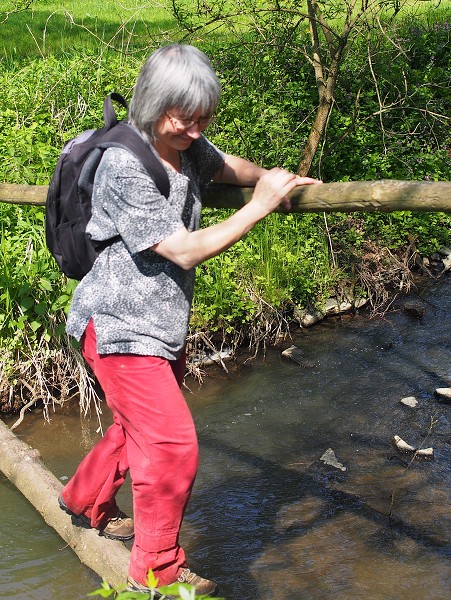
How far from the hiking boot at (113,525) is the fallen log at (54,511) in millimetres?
30

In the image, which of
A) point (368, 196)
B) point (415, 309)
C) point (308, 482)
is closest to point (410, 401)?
point (308, 482)

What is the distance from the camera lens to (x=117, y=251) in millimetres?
2734

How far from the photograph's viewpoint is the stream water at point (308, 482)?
3.95 metres

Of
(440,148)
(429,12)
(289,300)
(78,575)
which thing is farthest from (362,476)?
(429,12)

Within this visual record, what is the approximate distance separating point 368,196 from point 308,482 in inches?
97.4

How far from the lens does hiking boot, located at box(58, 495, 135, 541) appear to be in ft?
11.7

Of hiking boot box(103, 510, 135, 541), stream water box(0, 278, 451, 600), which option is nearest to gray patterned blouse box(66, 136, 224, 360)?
hiking boot box(103, 510, 135, 541)

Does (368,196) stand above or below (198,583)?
above

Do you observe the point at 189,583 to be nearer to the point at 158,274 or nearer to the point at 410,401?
the point at 158,274

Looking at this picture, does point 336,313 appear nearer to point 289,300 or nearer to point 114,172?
point 289,300

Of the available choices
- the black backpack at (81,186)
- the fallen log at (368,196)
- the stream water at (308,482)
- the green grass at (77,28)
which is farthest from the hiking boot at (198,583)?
the green grass at (77,28)

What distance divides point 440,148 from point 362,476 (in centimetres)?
453

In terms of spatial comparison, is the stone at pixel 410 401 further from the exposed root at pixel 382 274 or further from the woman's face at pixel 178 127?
the woman's face at pixel 178 127

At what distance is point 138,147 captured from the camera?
2607 mm
